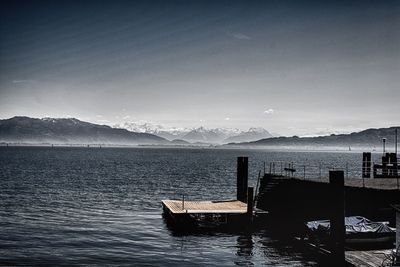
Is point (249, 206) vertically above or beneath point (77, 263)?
above

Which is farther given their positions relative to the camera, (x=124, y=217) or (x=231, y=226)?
(x=124, y=217)

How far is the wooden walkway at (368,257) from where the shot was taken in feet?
82.4

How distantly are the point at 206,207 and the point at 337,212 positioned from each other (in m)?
16.0

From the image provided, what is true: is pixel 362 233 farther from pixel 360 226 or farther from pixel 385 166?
pixel 385 166

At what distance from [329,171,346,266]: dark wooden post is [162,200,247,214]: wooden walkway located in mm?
12472

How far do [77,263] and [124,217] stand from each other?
17.1 metres

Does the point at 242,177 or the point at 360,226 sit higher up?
the point at 242,177

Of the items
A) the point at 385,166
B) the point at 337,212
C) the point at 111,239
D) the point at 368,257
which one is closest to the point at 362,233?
the point at 368,257

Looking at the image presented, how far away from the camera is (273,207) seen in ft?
136

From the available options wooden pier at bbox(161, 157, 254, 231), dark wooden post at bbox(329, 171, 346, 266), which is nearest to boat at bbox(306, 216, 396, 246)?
dark wooden post at bbox(329, 171, 346, 266)

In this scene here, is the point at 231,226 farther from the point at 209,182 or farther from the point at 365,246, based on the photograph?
the point at 209,182

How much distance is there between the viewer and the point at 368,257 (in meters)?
26.7

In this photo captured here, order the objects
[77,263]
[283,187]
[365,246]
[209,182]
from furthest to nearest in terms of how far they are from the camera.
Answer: [209,182]
[283,187]
[365,246]
[77,263]

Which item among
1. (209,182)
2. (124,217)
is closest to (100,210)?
(124,217)
